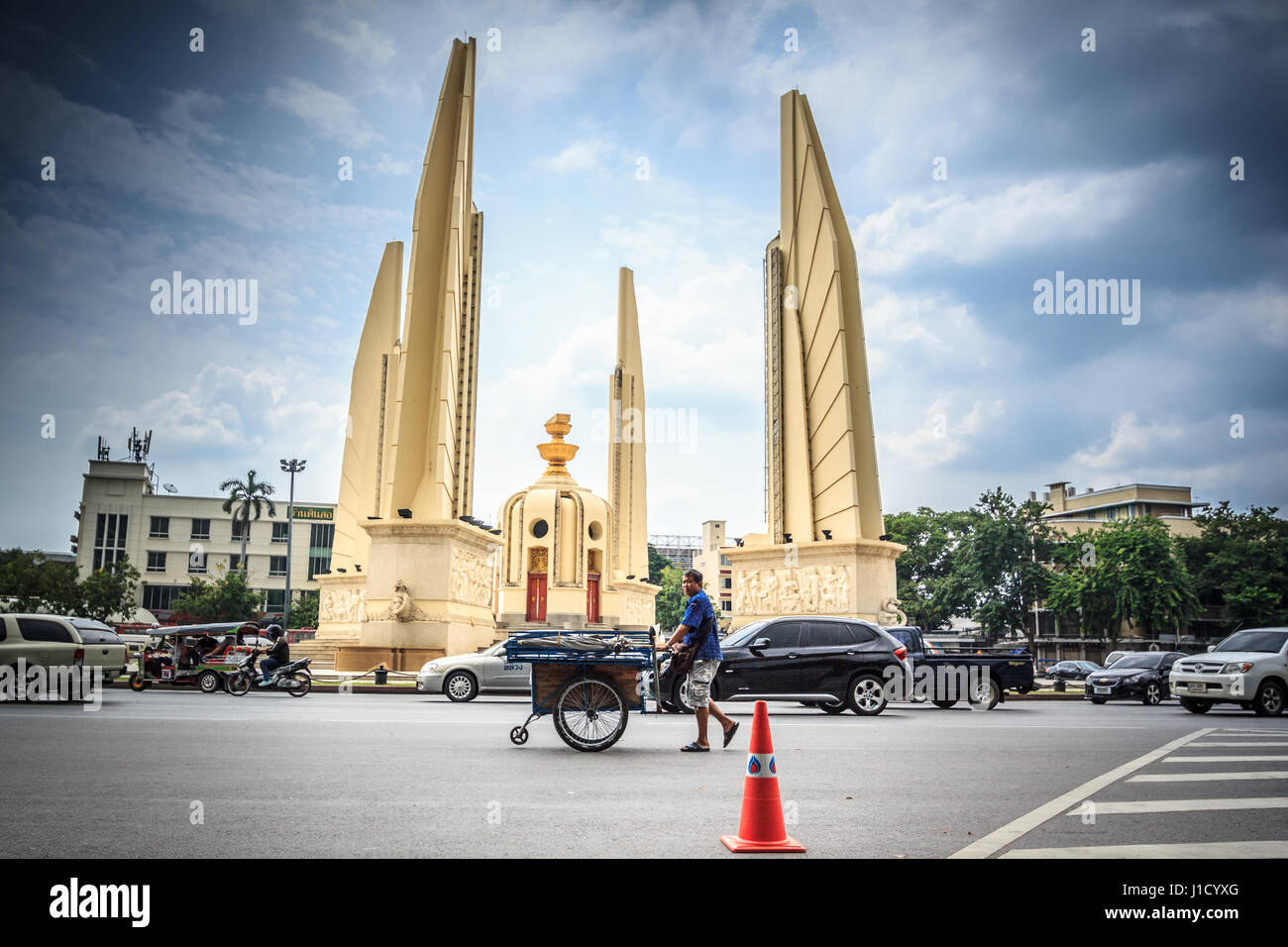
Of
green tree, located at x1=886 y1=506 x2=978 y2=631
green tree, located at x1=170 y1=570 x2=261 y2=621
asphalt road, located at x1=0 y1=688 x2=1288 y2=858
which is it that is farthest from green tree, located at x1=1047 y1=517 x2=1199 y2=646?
green tree, located at x1=170 y1=570 x2=261 y2=621

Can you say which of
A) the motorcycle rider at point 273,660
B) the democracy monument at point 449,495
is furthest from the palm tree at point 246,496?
the motorcycle rider at point 273,660

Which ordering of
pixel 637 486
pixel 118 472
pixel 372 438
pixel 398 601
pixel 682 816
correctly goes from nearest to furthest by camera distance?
pixel 682 816 < pixel 398 601 < pixel 372 438 < pixel 637 486 < pixel 118 472

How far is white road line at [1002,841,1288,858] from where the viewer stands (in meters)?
5.30

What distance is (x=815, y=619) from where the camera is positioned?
16.0m

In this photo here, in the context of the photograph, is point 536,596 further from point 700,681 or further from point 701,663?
point 700,681

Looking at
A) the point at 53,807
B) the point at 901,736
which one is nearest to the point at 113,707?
the point at 53,807

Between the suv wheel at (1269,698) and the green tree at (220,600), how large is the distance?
57.4 m

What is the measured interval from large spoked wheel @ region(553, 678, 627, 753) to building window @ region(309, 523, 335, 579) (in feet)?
243

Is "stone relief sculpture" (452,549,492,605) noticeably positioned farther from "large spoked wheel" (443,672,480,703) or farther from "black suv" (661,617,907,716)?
"black suv" (661,617,907,716)
